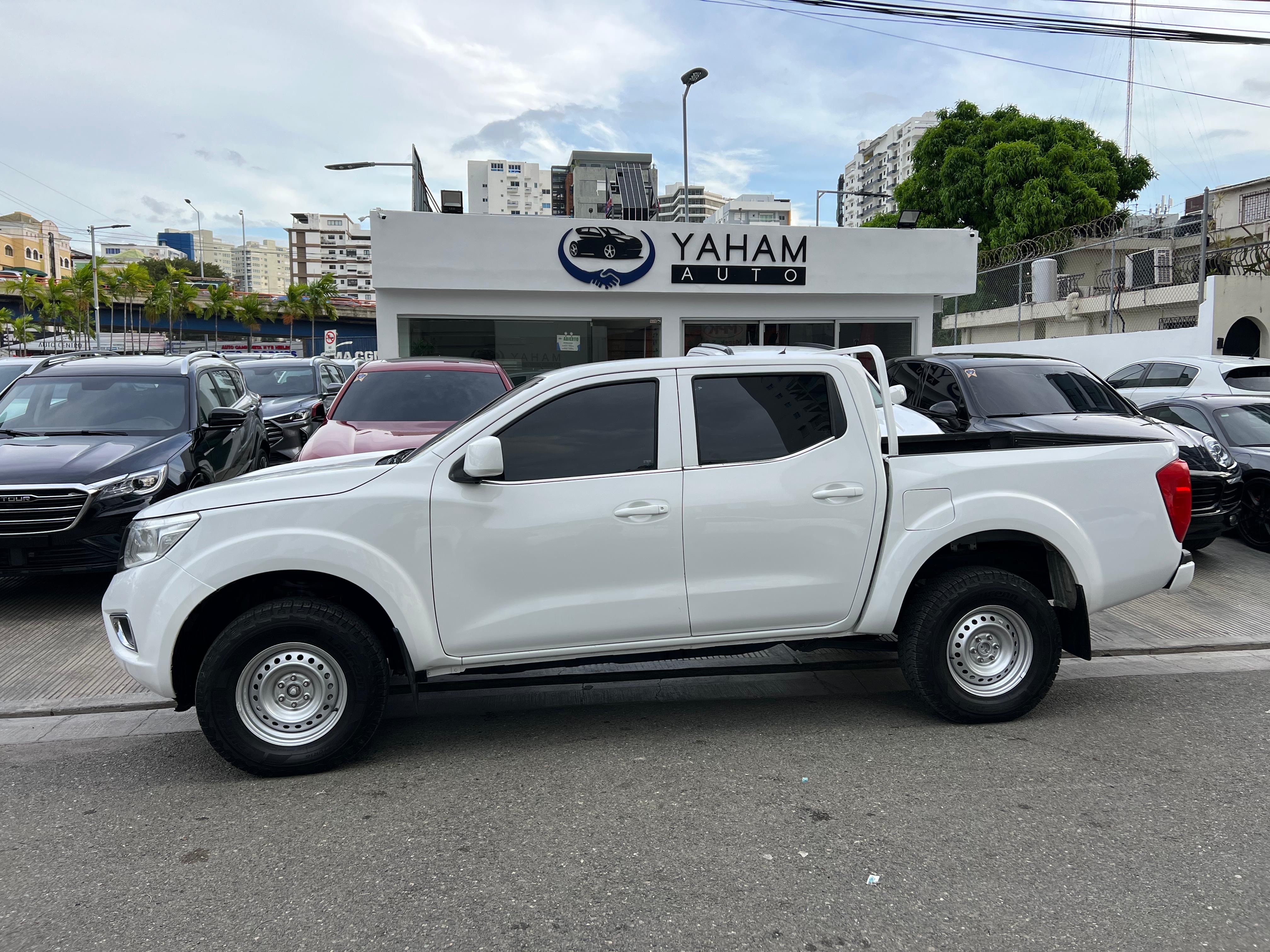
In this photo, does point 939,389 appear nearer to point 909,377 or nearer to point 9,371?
point 909,377

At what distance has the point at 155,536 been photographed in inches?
159

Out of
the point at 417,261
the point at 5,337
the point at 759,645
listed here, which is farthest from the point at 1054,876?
the point at 5,337

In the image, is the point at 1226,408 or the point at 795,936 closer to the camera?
the point at 795,936

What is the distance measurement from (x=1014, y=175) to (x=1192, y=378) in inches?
1228

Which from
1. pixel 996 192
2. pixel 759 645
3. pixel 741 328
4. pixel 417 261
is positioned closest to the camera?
pixel 759 645

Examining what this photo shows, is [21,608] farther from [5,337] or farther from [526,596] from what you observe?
[5,337]

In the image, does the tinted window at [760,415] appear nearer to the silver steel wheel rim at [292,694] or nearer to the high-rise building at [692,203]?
the silver steel wheel rim at [292,694]

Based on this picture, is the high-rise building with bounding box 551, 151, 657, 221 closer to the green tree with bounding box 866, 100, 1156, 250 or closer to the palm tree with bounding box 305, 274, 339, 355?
the green tree with bounding box 866, 100, 1156, 250

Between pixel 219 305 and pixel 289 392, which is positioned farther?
pixel 219 305

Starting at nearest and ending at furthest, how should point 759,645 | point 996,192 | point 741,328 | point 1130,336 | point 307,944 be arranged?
point 307,944
point 759,645
point 741,328
point 1130,336
point 996,192

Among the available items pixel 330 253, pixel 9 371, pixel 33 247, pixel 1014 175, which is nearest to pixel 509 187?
pixel 330 253

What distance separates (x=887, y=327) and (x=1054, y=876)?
1361 cm

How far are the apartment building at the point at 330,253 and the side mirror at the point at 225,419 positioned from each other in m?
148

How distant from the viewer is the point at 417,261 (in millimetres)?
13547
